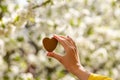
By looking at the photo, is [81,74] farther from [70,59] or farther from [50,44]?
[50,44]

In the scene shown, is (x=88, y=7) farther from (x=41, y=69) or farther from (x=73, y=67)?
(x=73, y=67)

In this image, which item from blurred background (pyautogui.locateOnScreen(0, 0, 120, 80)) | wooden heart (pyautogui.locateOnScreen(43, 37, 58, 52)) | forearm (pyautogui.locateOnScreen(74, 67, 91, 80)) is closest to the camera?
forearm (pyautogui.locateOnScreen(74, 67, 91, 80))

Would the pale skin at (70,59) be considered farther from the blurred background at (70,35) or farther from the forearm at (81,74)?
the blurred background at (70,35)

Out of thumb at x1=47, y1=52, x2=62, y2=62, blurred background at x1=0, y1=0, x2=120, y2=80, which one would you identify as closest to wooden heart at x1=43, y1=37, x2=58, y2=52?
thumb at x1=47, y1=52, x2=62, y2=62

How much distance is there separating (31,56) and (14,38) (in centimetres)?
81

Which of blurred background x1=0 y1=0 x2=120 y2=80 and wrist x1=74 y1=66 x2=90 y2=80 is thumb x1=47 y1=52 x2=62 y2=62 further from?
blurred background x1=0 y1=0 x2=120 y2=80

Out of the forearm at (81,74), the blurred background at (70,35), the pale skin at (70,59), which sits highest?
the blurred background at (70,35)

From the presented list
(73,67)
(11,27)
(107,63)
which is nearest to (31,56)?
(107,63)

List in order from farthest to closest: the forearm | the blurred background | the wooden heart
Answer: the blurred background
the wooden heart
the forearm

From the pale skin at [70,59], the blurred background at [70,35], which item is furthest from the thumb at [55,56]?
the blurred background at [70,35]

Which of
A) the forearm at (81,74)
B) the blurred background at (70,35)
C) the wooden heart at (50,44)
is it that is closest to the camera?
the forearm at (81,74)

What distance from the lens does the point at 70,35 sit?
177 inches

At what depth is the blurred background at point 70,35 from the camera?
4363mm

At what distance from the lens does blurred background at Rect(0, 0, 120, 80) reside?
4.36 m
